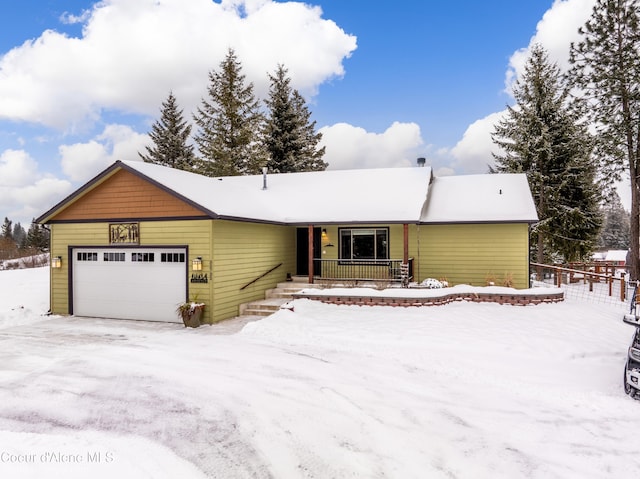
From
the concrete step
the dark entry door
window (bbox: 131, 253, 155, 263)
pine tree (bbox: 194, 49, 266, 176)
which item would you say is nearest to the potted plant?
the concrete step

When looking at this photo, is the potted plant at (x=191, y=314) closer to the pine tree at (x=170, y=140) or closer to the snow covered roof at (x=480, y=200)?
the snow covered roof at (x=480, y=200)

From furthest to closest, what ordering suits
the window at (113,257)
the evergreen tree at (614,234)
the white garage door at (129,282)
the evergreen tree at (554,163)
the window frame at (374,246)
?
the evergreen tree at (614,234) → the evergreen tree at (554,163) → the window frame at (374,246) → the window at (113,257) → the white garage door at (129,282)

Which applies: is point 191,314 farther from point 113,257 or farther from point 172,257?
point 113,257

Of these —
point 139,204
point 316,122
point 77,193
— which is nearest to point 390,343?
point 139,204

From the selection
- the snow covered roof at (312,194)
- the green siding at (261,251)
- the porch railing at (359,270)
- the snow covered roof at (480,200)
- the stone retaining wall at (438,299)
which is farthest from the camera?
the porch railing at (359,270)

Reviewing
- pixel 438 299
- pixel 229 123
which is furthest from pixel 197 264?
pixel 229 123

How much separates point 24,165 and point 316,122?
2028 centimetres

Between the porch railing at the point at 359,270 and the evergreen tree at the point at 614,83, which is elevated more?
the evergreen tree at the point at 614,83

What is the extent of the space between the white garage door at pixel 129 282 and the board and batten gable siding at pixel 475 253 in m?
8.48

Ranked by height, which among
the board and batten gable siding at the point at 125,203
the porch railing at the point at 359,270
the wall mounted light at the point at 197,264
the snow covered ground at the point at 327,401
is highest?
the board and batten gable siding at the point at 125,203

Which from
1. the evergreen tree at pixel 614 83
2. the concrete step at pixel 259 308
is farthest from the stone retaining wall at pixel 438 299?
the evergreen tree at pixel 614 83

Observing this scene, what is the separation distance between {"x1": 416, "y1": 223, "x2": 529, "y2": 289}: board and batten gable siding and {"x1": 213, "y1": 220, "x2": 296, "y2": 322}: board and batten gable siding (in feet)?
17.0

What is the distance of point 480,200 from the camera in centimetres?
1457

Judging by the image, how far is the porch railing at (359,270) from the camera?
13781 millimetres
